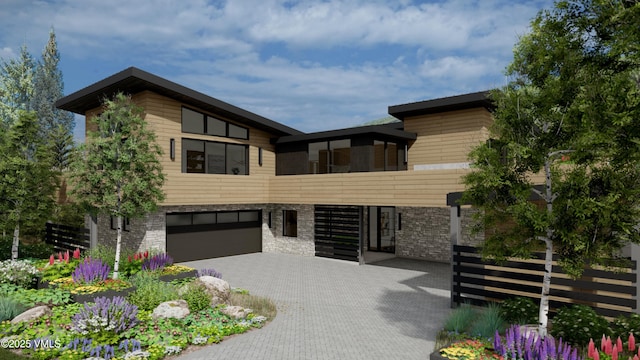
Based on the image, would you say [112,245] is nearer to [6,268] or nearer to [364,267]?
[6,268]

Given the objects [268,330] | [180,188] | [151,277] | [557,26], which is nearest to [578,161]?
[557,26]

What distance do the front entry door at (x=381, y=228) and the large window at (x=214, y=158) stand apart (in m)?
7.14

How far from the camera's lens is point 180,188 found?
16812mm

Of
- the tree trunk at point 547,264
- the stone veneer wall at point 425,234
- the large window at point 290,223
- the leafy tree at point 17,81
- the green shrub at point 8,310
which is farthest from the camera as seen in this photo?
the leafy tree at point 17,81

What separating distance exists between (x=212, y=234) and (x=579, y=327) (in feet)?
51.3

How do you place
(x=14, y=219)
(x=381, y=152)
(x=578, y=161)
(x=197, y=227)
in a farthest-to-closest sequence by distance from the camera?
(x=381, y=152), (x=197, y=227), (x=14, y=219), (x=578, y=161)

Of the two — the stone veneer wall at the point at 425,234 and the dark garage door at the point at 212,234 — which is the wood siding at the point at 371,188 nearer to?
the dark garage door at the point at 212,234

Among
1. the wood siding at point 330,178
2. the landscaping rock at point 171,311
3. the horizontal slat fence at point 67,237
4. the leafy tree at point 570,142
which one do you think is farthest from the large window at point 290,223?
the leafy tree at point 570,142

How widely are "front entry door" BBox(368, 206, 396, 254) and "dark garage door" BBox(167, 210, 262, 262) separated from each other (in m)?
6.01

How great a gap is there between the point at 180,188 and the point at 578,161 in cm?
1434

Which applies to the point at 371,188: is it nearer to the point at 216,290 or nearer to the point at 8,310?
the point at 216,290

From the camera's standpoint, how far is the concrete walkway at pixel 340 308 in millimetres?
7996

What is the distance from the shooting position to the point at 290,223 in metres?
21.4

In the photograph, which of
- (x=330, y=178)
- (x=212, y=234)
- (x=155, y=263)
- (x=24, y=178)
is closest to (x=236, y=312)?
(x=155, y=263)
